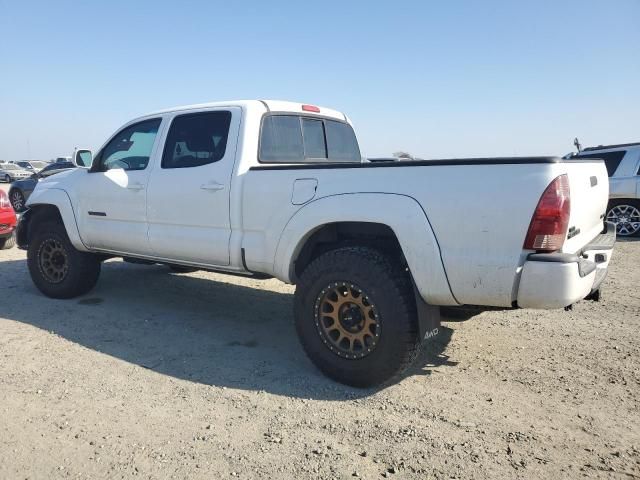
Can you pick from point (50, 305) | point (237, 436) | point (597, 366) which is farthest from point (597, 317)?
point (50, 305)

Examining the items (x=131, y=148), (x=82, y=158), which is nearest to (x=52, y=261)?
(x=82, y=158)

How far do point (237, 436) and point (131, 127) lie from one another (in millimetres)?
3558

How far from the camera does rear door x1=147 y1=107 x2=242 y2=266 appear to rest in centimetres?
412

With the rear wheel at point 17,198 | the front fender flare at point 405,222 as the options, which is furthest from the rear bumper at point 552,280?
the rear wheel at point 17,198

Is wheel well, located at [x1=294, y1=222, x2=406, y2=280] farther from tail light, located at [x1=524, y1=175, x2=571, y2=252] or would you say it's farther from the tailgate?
the tailgate

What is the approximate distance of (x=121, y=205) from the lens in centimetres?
492

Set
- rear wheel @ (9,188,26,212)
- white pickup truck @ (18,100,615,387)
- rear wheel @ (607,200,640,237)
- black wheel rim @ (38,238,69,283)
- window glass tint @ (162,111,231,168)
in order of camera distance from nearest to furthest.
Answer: white pickup truck @ (18,100,615,387), window glass tint @ (162,111,231,168), black wheel rim @ (38,238,69,283), rear wheel @ (607,200,640,237), rear wheel @ (9,188,26,212)

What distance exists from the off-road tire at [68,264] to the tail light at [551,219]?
4593mm

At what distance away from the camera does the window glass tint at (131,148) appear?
490 cm

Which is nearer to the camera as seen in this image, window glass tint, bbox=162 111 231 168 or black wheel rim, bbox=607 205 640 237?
window glass tint, bbox=162 111 231 168

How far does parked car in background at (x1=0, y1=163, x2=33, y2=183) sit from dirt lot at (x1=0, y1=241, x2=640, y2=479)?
116 feet

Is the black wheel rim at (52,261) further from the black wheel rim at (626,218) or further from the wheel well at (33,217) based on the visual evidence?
the black wheel rim at (626,218)

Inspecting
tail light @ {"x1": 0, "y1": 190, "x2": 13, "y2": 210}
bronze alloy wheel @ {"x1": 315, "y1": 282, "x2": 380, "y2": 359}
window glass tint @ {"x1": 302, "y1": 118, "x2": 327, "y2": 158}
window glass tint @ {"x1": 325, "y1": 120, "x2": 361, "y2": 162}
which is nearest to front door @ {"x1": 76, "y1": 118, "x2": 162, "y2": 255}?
window glass tint @ {"x1": 302, "y1": 118, "x2": 327, "y2": 158}

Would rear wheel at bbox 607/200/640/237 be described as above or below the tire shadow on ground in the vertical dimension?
above
